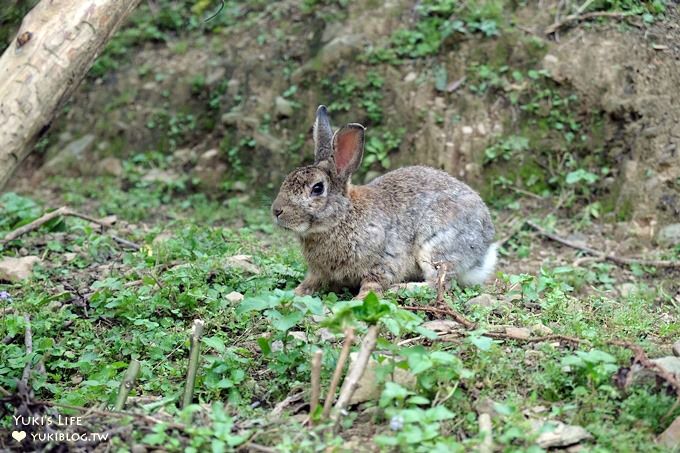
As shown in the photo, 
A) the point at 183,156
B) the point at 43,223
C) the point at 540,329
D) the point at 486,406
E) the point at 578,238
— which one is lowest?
the point at 578,238

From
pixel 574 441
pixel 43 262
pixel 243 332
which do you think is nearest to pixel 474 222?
pixel 243 332

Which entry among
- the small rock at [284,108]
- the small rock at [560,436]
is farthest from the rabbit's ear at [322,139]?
the small rock at [284,108]

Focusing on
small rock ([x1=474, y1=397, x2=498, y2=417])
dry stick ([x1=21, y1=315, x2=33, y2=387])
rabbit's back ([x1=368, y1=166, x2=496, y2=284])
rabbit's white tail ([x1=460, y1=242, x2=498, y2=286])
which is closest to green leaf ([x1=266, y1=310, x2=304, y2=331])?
small rock ([x1=474, y1=397, x2=498, y2=417])

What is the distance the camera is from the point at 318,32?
9398 millimetres

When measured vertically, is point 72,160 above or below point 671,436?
below

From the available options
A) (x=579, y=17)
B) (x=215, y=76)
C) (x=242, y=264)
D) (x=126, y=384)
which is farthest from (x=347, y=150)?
(x=215, y=76)

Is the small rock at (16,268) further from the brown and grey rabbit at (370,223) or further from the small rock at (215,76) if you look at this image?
the small rock at (215,76)

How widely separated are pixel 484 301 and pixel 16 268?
10.8ft

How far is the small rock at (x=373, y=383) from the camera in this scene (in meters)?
3.89

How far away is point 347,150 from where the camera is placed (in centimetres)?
585

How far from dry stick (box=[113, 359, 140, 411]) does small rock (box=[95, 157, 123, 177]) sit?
551 centimetres

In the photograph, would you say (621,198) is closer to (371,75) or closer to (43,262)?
(371,75)

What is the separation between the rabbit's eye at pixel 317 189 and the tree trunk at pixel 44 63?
1.59 meters

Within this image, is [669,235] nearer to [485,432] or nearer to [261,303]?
[485,432]
